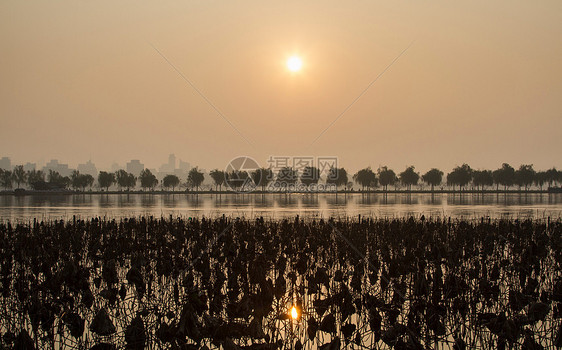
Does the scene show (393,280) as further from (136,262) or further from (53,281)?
(53,281)

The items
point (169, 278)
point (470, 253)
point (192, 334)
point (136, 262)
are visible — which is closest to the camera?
point (192, 334)

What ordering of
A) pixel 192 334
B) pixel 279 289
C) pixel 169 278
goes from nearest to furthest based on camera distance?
pixel 192 334
pixel 279 289
pixel 169 278

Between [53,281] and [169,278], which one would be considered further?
[169,278]

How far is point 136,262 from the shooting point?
1163 cm

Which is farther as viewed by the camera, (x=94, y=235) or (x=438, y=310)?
(x=94, y=235)

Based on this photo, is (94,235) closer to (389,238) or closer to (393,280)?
(389,238)

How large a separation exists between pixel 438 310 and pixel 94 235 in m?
16.7

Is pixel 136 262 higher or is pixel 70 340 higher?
pixel 136 262

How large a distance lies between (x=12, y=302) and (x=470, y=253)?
1269cm

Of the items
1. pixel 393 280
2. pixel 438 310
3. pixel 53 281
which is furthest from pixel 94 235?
pixel 438 310

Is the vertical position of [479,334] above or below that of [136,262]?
below

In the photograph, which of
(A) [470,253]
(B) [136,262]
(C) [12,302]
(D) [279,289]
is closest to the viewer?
(D) [279,289]

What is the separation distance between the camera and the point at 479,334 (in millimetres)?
8398

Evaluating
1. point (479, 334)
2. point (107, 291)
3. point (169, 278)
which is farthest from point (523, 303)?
point (169, 278)
